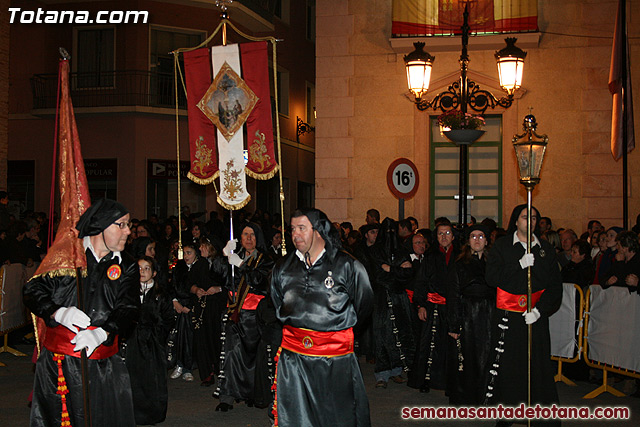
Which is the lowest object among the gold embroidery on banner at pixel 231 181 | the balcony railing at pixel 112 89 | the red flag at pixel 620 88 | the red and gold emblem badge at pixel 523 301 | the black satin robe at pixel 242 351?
the black satin robe at pixel 242 351

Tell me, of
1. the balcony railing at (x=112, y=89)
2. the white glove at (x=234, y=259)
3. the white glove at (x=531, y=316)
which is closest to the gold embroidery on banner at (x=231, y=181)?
the white glove at (x=234, y=259)

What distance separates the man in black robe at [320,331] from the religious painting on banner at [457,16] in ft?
34.7

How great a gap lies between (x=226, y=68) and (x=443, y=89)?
7.93 metres

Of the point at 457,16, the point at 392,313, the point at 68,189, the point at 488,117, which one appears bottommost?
the point at 392,313

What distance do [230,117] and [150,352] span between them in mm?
2832

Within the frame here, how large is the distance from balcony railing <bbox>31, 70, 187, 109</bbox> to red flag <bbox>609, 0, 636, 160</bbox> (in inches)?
573

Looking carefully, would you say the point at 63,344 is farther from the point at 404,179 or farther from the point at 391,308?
the point at 404,179

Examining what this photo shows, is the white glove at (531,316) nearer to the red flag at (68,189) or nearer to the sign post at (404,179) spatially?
the red flag at (68,189)

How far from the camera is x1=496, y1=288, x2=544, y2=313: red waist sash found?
7520 mm

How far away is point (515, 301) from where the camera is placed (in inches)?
298

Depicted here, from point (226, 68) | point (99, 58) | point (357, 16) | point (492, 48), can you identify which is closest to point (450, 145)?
point (492, 48)

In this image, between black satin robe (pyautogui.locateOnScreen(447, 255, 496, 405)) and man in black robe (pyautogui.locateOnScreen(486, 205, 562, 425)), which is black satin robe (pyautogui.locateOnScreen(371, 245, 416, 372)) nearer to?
black satin robe (pyautogui.locateOnScreen(447, 255, 496, 405))

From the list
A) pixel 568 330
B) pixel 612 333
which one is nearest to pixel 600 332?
pixel 612 333

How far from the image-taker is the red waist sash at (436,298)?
960cm
